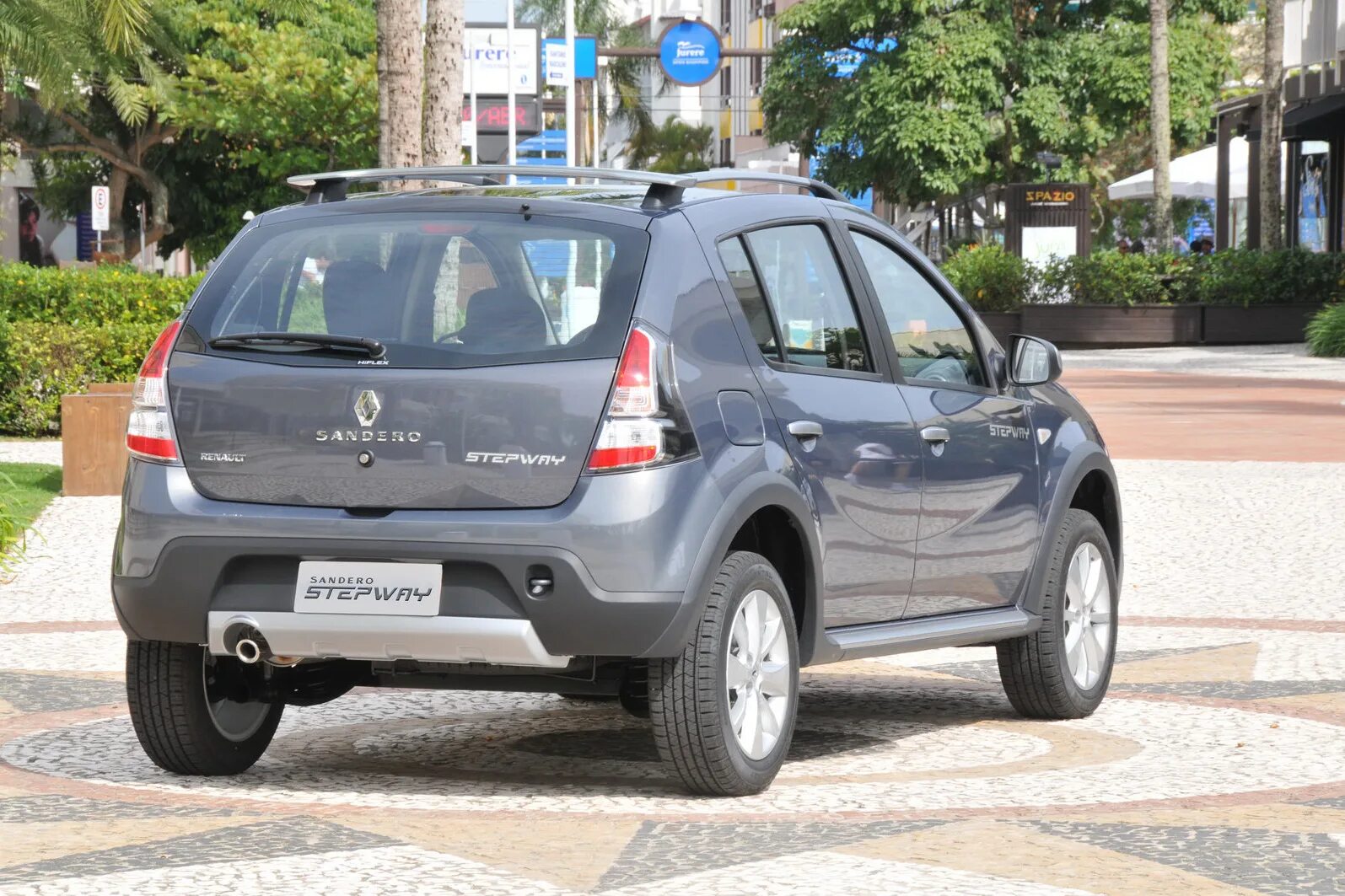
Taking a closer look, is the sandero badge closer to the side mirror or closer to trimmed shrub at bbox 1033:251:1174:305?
the side mirror

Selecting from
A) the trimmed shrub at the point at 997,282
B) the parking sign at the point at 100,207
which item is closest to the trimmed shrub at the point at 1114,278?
the trimmed shrub at the point at 997,282

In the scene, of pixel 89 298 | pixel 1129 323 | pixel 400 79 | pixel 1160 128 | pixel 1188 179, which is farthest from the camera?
pixel 1188 179

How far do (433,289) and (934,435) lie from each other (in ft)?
5.49

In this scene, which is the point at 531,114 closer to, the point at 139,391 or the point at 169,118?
the point at 169,118

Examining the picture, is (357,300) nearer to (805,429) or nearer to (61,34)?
(805,429)

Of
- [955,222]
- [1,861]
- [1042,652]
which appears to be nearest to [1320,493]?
[1042,652]

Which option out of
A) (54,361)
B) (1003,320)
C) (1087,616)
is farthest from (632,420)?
(1003,320)

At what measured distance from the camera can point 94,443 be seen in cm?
1512

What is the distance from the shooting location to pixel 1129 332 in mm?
37344

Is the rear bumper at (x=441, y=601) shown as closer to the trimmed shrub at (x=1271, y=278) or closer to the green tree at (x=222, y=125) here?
the trimmed shrub at (x=1271, y=278)

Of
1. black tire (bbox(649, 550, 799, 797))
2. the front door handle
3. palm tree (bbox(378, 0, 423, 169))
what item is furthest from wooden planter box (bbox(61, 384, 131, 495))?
black tire (bbox(649, 550, 799, 797))

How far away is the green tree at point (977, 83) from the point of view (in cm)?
4800

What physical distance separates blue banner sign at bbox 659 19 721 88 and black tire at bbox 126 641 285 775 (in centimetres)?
3571

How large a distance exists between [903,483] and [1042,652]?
1043mm
